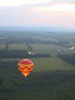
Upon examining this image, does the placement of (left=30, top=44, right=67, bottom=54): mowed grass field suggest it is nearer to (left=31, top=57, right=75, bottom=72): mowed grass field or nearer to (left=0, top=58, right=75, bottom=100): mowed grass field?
(left=31, top=57, right=75, bottom=72): mowed grass field

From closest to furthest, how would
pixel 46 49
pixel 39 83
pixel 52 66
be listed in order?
1. pixel 39 83
2. pixel 52 66
3. pixel 46 49

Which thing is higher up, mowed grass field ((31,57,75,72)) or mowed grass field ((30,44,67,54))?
mowed grass field ((30,44,67,54))

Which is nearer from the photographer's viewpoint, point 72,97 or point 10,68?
point 72,97

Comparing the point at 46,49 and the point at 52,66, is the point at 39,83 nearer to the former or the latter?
the point at 52,66

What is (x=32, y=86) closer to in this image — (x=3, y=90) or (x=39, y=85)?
(x=39, y=85)

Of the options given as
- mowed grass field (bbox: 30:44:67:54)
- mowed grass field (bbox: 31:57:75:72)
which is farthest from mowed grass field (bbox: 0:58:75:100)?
mowed grass field (bbox: 30:44:67:54)

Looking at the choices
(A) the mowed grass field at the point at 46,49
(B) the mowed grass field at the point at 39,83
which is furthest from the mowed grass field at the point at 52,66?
A: (A) the mowed grass field at the point at 46,49

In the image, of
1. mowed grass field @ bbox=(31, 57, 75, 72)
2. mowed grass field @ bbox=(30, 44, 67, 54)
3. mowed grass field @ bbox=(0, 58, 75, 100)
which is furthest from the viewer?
mowed grass field @ bbox=(30, 44, 67, 54)

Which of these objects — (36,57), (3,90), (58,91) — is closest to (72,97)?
Answer: (58,91)

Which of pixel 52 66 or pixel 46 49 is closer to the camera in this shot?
pixel 52 66

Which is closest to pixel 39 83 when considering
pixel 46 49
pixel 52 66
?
pixel 52 66

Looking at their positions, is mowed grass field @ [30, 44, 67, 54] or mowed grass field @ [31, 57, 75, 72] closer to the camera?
mowed grass field @ [31, 57, 75, 72]
